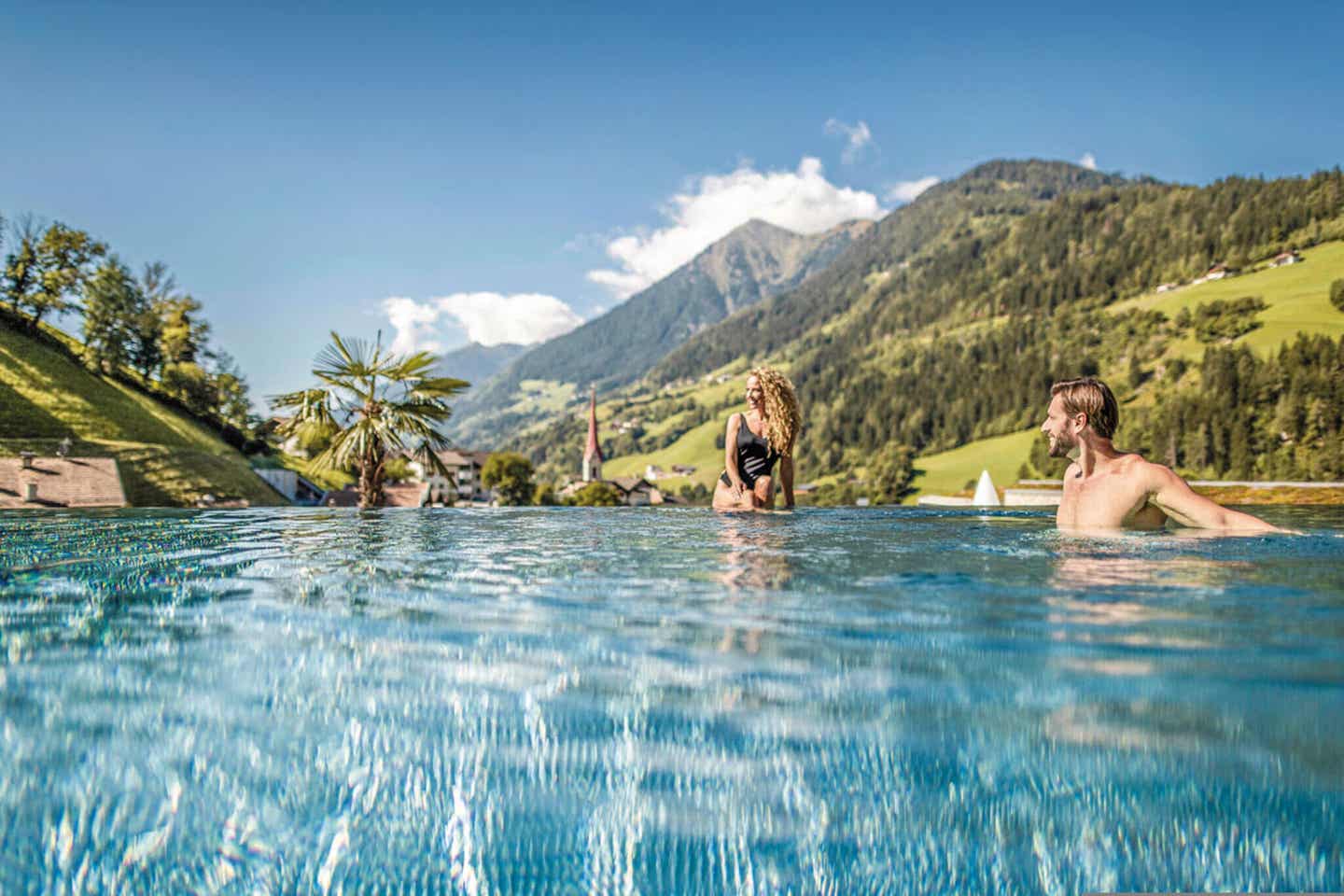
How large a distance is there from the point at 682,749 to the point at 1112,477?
581cm

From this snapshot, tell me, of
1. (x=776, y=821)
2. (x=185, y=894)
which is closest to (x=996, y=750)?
(x=776, y=821)

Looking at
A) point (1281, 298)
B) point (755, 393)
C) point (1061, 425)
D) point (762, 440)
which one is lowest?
point (1061, 425)

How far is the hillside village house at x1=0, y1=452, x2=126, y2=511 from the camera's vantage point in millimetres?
19703

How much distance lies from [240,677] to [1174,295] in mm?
164455

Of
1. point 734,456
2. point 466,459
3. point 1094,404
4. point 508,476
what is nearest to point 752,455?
point 734,456

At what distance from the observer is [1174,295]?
446ft

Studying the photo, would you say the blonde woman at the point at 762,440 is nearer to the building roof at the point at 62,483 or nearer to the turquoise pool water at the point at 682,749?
the turquoise pool water at the point at 682,749

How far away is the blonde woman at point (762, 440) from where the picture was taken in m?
10.2

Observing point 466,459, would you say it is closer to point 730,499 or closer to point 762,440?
point 730,499

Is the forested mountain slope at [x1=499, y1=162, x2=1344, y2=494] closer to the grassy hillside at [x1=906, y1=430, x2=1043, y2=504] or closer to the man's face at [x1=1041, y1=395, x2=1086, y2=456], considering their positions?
the grassy hillside at [x1=906, y1=430, x2=1043, y2=504]

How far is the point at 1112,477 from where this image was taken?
6.56m

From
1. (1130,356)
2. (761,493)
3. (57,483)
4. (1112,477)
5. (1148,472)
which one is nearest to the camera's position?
(1148,472)

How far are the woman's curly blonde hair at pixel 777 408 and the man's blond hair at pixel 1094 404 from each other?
415cm

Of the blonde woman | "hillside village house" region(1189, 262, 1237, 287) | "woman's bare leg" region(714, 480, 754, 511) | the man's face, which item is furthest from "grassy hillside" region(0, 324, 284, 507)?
"hillside village house" region(1189, 262, 1237, 287)
